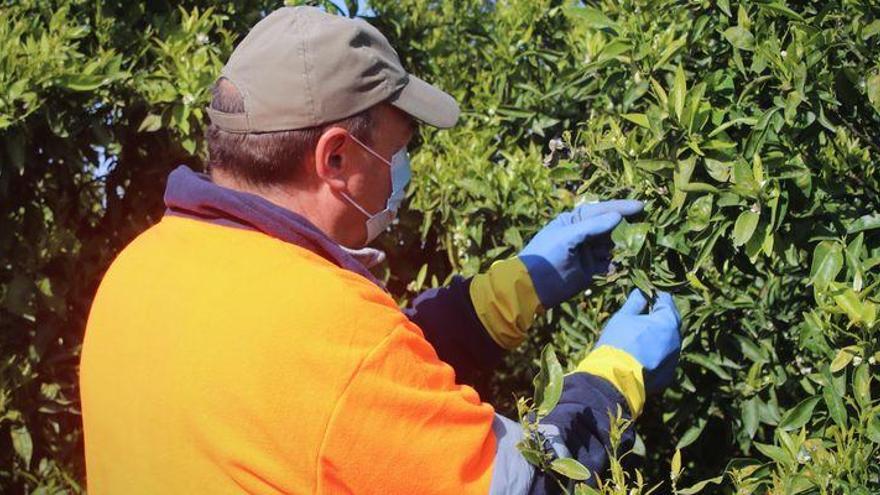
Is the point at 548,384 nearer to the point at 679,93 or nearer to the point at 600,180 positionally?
the point at 679,93

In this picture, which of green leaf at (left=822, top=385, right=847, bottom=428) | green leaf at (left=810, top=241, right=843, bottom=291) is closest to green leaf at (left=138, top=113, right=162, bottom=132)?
green leaf at (left=810, top=241, right=843, bottom=291)

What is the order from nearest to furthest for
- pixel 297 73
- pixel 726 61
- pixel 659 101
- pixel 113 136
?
1. pixel 297 73
2. pixel 659 101
3. pixel 726 61
4. pixel 113 136

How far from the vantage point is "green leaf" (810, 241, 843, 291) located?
216cm

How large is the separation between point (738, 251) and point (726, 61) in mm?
515

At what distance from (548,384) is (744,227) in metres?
0.52

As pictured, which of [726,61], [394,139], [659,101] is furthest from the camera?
[726,61]

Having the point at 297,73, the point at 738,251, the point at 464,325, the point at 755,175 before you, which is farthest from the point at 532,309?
the point at 297,73

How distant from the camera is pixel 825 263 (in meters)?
2.19

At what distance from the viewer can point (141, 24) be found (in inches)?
145

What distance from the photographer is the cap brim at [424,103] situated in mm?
2150

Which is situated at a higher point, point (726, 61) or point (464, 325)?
point (726, 61)

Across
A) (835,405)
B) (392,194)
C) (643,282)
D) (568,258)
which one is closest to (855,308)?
(835,405)

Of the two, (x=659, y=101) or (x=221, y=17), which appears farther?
(x=221, y=17)

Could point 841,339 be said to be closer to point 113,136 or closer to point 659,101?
point 659,101
